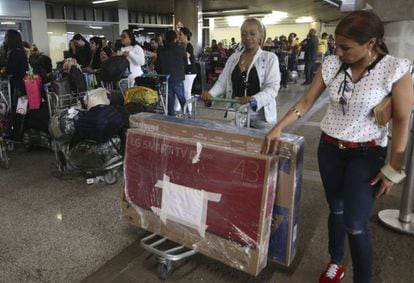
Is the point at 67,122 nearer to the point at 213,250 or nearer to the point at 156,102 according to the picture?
the point at 156,102

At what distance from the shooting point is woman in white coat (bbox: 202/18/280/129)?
261 centimetres

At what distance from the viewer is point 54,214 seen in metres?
3.25

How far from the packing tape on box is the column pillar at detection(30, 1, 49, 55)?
16.2 m

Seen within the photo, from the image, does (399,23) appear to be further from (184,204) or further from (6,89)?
(6,89)

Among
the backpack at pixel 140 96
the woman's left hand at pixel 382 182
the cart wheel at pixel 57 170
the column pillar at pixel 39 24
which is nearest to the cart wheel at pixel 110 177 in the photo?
the cart wheel at pixel 57 170

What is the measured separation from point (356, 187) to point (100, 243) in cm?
192

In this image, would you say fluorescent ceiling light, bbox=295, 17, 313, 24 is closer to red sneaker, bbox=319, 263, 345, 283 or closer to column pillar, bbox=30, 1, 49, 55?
column pillar, bbox=30, 1, 49, 55

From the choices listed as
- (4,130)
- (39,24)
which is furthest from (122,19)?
(4,130)

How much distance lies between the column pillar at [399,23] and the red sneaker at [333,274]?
16.1 feet

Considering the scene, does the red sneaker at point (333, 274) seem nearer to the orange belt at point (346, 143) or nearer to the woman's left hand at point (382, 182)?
the woman's left hand at point (382, 182)

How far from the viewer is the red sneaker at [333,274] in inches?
85.4

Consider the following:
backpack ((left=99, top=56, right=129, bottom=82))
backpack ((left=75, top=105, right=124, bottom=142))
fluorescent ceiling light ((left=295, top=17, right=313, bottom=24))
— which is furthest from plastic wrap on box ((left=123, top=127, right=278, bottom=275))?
fluorescent ceiling light ((left=295, top=17, right=313, bottom=24))

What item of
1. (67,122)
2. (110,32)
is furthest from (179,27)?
(110,32)

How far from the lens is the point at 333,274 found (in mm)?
2174
